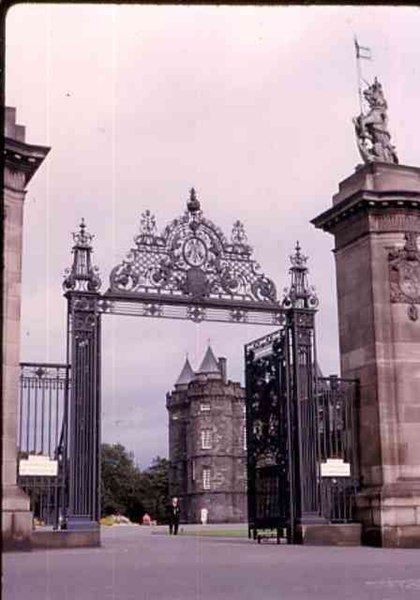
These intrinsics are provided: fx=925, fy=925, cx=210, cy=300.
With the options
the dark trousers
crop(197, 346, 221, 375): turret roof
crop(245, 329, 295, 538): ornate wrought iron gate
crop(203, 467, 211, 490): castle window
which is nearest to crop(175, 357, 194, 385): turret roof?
crop(197, 346, 221, 375): turret roof

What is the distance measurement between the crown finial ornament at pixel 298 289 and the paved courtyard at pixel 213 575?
19.5 feet

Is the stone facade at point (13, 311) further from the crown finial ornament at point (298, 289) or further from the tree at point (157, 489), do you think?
the tree at point (157, 489)

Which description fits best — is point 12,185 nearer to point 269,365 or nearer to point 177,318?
point 177,318

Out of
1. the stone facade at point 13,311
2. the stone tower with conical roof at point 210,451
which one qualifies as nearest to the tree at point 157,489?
the stone tower with conical roof at point 210,451

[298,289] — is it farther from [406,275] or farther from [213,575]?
[213,575]

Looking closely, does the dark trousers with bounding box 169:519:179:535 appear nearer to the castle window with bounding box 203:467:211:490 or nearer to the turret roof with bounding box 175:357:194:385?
the castle window with bounding box 203:467:211:490

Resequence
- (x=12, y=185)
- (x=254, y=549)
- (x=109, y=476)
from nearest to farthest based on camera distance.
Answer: (x=12, y=185), (x=254, y=549), (x=109, y=476)

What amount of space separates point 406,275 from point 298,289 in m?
2.40

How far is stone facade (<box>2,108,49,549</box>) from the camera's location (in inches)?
615

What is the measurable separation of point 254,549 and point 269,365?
4870mm

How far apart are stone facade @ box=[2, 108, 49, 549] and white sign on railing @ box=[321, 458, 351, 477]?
6.75 metres

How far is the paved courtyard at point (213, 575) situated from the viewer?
905 centimetres

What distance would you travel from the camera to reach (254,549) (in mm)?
17828

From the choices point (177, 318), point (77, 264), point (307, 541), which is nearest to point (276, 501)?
point (307, 541)
